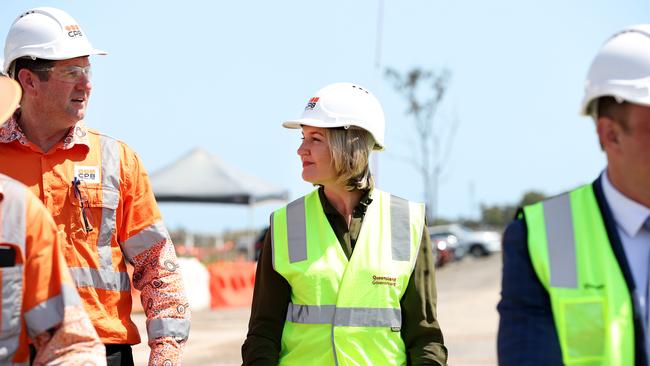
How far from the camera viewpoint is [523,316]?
10.8ft

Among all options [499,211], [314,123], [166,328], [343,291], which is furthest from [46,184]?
[499,211]

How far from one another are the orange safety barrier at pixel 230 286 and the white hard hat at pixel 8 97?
781 inches

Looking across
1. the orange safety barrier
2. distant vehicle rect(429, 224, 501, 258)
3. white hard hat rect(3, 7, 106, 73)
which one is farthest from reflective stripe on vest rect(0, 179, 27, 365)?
distant vehicle rect(429, 224, 501, 258)

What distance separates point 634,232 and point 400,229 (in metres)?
1.80

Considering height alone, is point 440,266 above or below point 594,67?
below

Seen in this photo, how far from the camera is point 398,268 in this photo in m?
4.88

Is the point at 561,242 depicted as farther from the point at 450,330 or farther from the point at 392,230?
the point at 450,330

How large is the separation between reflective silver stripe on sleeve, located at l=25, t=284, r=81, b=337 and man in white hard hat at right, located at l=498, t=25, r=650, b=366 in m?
1.23

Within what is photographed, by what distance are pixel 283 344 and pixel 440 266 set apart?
1456 inches

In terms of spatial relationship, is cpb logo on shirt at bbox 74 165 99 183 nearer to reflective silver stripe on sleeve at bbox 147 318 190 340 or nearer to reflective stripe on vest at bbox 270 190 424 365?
reflective silver stripe on sleeve at bbox 147 318 190 340

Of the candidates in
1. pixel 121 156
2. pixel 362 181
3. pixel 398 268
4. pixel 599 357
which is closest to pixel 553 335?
pixel 599 357

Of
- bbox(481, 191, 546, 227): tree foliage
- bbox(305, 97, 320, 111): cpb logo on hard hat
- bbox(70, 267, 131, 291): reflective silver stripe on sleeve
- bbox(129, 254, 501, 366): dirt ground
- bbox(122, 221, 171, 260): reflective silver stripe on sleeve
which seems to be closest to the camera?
bbox(70, 267, 131, 291): reflective silver stripe on sleeve

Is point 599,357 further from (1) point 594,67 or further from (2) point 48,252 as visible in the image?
(2) point 48,252

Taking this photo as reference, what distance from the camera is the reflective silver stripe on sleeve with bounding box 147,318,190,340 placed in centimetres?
477
